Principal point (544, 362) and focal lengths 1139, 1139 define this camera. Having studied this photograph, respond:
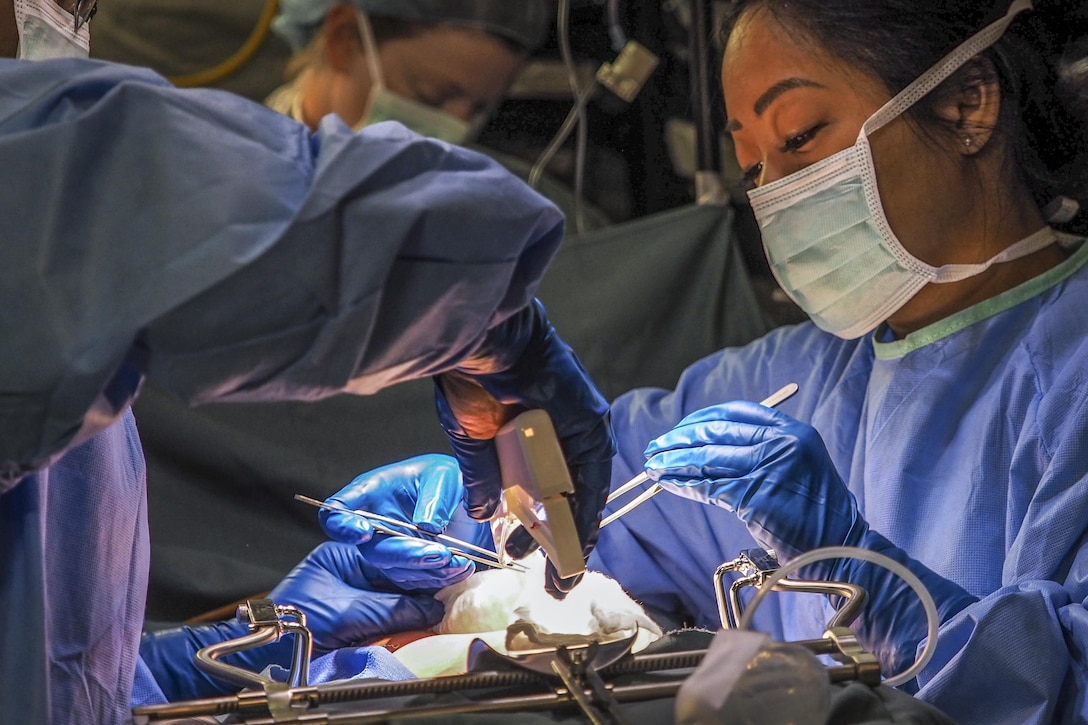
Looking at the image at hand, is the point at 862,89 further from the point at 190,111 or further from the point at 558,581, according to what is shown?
the point at 190,111

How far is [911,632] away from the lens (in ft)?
5.79

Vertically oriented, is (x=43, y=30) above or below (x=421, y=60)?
above

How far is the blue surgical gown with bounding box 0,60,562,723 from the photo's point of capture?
1088 millimetres

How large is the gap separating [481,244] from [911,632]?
1.01 meters

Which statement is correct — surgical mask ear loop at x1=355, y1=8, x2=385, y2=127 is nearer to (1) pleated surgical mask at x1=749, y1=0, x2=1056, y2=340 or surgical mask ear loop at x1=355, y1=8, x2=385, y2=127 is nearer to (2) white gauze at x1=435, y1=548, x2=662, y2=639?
(1) pleated surgical mask at x1=749, y1=0, x2=1056, y2=340

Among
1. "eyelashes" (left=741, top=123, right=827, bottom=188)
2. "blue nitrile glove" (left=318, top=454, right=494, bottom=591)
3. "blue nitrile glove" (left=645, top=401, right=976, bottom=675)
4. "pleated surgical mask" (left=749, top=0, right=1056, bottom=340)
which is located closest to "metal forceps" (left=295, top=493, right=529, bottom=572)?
"blue nitrile glove" (left=318, top=454, right=494, bottom=591)

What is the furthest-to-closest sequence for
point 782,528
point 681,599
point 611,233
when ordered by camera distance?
point 611,233 < point 681,599 < point 782,528

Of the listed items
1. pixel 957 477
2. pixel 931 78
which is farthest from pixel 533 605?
pixel 931 78

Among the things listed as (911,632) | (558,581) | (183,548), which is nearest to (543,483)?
(558,581)

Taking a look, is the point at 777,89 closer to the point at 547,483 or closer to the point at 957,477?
the point at 957,477

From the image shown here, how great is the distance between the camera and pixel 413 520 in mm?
2283

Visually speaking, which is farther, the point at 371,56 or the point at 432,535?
the point at 371,56

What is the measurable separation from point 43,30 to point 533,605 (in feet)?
3.86

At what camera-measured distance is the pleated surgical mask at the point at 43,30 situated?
1.64 meters
